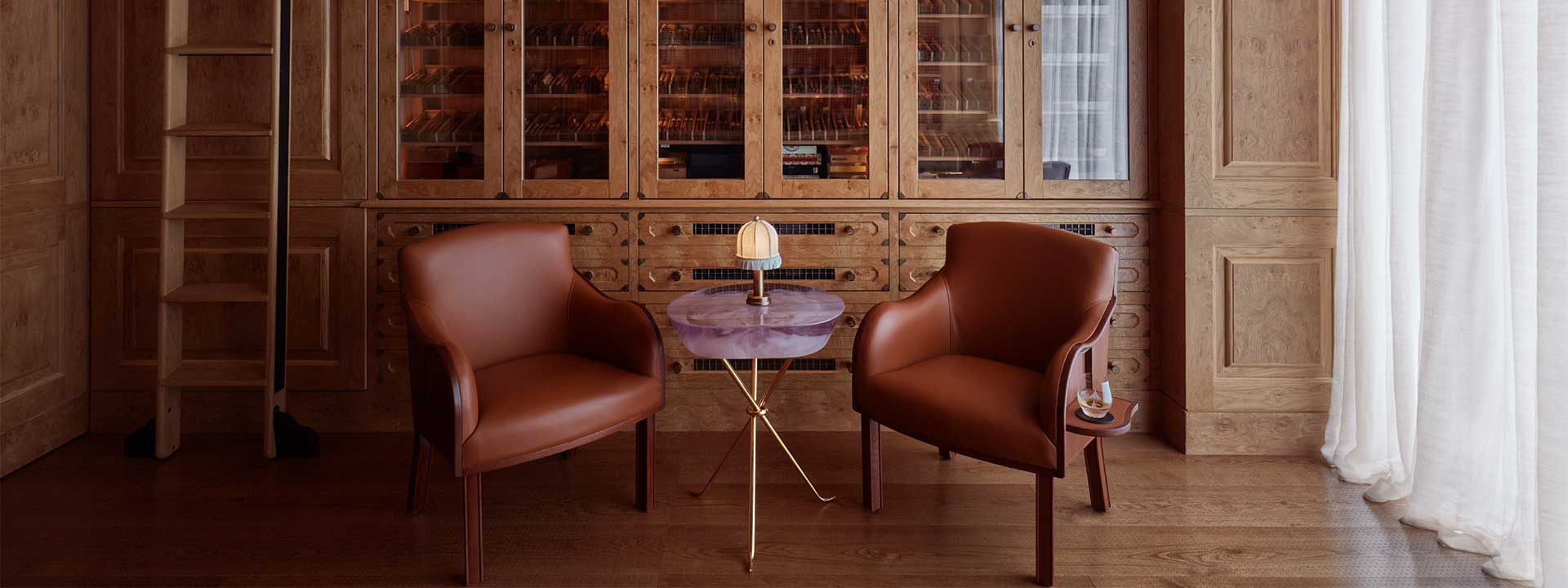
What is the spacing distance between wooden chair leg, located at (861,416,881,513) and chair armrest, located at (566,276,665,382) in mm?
667

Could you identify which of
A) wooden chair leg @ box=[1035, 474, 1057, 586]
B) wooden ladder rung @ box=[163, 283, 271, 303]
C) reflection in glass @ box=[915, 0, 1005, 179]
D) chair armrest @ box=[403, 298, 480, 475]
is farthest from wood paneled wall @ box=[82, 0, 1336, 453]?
wooden chair leg @ box=[1035, 474, 1057, 586]

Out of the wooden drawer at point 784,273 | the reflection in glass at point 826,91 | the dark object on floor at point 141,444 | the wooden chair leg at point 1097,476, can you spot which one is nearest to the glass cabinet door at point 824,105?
the reflection in glass at point 826,91

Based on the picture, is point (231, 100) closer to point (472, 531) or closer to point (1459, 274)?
point (472, 531)

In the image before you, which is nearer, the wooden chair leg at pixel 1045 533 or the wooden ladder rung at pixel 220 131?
the wooden chair leg at pixel 1045 533

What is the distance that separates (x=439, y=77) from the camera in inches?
146

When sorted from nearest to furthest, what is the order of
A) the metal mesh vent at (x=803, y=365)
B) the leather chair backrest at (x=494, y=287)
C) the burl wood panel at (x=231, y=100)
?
1. the leather chair backrest at (x=494, y=287)
2. the burl wood panel at (x=231, y=100)
3. the metal mesh vent at (x=803, y=365)

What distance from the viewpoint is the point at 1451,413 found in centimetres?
277

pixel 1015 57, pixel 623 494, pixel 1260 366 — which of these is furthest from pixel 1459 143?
pixel 623 494

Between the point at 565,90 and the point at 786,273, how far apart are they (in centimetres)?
110

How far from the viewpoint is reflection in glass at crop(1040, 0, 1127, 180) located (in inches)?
145

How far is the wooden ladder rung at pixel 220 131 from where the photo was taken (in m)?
3.41

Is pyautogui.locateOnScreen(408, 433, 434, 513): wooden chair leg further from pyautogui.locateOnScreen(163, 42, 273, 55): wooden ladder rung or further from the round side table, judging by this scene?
pyautogui.locateOnScreen(163, 42, 273, 55): wooden ladder rung

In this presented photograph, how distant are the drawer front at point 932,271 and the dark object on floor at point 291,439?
2.27 m

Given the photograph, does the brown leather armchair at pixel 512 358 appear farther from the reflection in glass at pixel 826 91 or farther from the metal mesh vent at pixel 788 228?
the reflection in glass at pixel 826 91
